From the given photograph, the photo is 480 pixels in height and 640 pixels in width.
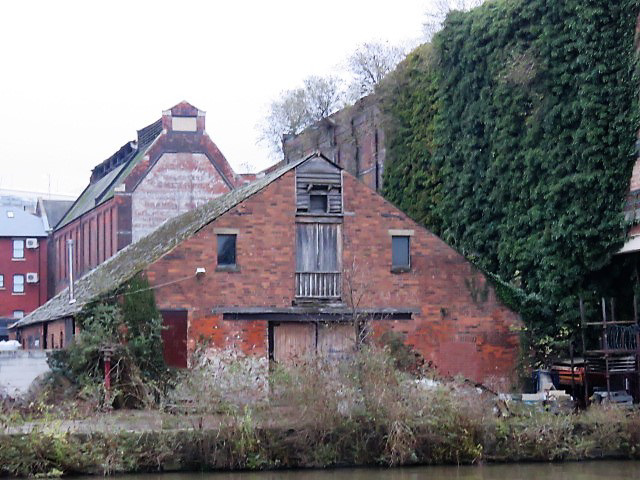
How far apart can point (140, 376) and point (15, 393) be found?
3.31 m

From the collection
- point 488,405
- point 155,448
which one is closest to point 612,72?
point 488,405

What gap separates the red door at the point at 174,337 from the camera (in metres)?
31.5

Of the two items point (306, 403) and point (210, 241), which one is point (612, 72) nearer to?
point (210, 241)

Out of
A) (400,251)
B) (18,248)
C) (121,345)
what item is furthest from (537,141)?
(18,248)

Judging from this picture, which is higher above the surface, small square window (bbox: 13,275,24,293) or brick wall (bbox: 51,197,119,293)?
brick wall (bbox: 51,197,119,293)

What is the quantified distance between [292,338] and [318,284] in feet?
6.01

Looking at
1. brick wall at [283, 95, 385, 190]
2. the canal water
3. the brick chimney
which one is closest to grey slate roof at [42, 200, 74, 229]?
the brick chimney

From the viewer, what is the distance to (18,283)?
250ft

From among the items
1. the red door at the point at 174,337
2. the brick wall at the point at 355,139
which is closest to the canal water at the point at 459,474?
the red door at the point at 174,337

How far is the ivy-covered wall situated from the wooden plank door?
23.4 ft

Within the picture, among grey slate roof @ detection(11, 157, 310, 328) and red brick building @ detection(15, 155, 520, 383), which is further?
grey slate roof @ detection(11, 157, 310, 328)

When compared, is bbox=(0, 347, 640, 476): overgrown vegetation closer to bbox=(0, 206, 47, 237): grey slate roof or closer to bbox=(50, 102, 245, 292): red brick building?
bbox=(50, 102, 245, 292): red brick building

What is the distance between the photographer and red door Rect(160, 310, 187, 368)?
104ft

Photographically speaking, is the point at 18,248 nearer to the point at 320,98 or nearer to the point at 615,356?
the point at 320,98
